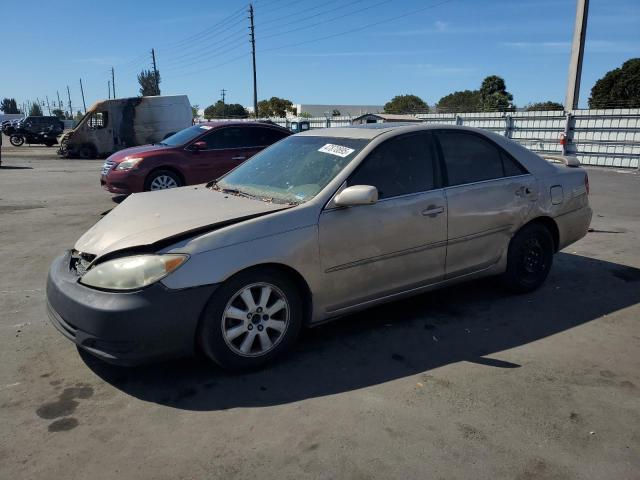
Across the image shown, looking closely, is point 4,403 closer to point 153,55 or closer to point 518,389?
point 518,389

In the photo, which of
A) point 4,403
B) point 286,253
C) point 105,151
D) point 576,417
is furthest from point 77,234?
point 105,151

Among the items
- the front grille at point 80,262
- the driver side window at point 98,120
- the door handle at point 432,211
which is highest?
the driver side window at point 98,120

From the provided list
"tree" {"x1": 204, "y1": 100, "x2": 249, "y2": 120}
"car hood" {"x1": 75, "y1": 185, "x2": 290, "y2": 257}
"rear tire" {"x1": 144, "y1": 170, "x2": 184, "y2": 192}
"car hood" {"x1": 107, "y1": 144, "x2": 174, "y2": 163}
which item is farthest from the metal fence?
"tree" {"x1": 204, "y1": 100, "x2": 249, "y2": 120}

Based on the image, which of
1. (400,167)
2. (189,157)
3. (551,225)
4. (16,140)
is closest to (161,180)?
(189,157)

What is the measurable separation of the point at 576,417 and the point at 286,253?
75.6 inches

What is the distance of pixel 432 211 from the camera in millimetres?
3883

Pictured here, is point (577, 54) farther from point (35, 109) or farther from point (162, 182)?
point (35, 109)

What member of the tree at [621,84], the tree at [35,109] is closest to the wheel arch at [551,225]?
the tree at [621,84]

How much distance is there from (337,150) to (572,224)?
258cm

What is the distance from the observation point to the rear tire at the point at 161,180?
923 centimetres

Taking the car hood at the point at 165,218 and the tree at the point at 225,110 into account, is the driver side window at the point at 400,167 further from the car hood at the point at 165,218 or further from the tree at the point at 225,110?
the tree at the point at 225,110

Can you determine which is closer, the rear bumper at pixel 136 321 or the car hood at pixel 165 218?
the rear bumper at pixel 136 321

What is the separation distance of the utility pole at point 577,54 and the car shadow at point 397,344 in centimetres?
1788

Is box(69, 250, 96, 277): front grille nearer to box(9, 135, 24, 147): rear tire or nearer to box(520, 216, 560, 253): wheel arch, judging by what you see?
box(520, 216, 560, 253): wheel arch
